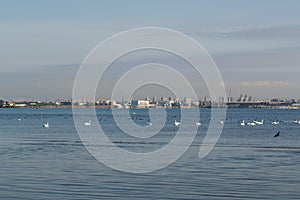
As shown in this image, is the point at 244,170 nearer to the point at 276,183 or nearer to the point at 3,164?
the point at 276,183

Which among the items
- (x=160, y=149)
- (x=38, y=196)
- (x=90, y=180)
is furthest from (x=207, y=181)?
(x=160, y=149)

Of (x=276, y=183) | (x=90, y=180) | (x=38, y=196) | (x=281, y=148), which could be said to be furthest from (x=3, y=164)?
(x=281, y=148)

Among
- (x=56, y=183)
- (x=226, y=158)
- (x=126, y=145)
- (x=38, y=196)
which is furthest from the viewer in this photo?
(x=126, y=145)

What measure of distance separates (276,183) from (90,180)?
8.83 metres

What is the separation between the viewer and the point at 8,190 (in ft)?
97.1

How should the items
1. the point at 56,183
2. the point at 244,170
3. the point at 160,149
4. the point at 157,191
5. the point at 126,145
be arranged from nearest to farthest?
the point at 157,191, the point at 56,183, the point at 244,170, the point at 160,149, the point at 126,145

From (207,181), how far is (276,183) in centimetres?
325

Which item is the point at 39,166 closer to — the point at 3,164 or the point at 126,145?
the point at 3,164

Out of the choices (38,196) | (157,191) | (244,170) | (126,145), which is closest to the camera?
(38,196)

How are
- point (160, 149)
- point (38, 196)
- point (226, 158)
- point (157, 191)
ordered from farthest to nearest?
point (160, 149), point (226, 158), point (157, 191), point (38, 196)

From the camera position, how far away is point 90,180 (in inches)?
1308

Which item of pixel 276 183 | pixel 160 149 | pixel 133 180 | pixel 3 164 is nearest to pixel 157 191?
pixel 133 180

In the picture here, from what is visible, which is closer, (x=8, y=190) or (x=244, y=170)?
(x=8, y=190)

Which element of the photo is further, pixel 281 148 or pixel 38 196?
pixel 281 148
